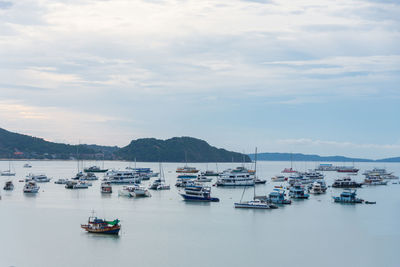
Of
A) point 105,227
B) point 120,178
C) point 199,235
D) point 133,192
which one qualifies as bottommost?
point 199,235

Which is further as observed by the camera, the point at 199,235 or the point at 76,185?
the point at 76,185

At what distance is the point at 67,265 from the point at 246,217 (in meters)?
26.3

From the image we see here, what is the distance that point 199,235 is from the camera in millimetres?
46312

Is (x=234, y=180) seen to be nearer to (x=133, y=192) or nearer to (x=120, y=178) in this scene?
(x=120, y=178)

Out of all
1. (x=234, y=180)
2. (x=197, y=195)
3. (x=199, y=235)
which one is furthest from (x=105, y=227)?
(x=234, y=180)

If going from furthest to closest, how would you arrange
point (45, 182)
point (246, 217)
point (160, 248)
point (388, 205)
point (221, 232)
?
point (45, 182) < point (388, 205) < point (246, 217) < point (221, 232) < point (160, 248)

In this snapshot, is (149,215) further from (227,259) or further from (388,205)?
(388,205)

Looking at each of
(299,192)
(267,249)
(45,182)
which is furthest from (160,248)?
(45,182)

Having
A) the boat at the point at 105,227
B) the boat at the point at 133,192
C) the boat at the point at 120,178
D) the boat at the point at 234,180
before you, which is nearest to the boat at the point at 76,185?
the boat at the point at 120,178

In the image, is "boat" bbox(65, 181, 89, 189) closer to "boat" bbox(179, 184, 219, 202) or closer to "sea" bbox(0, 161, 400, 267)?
"sea" bbox(0, 161, 400, 267)

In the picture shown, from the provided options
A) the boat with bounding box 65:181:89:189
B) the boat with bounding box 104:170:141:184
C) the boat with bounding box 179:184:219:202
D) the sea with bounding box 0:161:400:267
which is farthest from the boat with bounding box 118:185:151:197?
the boat with bounding box 104:170:141:184

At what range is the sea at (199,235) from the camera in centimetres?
3756

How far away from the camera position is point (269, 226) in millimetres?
51500

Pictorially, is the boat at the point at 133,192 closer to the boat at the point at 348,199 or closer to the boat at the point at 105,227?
the boat at the point at 348,199
